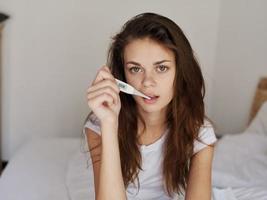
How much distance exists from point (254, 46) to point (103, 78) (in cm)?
129

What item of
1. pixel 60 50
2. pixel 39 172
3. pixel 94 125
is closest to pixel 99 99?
pixel 94 125

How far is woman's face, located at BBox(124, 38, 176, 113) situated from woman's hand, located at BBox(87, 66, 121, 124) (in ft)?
0.37

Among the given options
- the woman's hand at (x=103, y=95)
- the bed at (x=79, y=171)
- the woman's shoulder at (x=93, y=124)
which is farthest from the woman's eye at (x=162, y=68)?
the bed at (x=79, y=171)

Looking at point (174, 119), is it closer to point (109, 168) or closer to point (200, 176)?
point (200, 176)

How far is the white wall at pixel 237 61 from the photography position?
2.04m

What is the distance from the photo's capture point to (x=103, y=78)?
0.98 m

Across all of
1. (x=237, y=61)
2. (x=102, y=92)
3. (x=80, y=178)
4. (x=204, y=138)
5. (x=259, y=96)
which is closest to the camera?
(x=102, y=92)

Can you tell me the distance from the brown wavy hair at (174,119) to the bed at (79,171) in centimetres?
22

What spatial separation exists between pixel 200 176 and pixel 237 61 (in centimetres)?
113

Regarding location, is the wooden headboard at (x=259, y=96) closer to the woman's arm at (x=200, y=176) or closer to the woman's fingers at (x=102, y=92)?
the woman's arm at (x=200, y=176)

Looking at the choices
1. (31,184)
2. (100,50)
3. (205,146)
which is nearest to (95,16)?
(100,50)

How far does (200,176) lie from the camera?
46.2 inches

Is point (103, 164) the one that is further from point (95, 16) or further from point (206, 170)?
point (95, 16)

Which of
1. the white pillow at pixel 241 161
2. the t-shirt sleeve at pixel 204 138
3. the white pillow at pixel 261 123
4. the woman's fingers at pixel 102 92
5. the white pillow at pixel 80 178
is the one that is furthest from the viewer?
the white pillow at pixel 261 123
